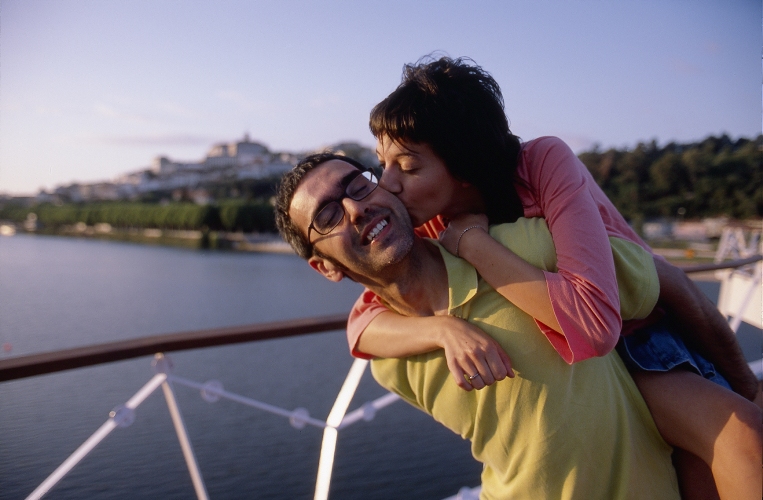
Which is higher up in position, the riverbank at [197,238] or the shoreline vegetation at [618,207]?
the shoreline vegetation at [618,207]

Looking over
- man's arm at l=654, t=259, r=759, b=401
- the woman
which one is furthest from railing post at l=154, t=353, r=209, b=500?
man's arm at l=654, t=259, r=759, b=401

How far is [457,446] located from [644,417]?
224cm

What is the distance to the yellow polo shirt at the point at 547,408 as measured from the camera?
43.9 inches

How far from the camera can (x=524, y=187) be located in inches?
50.2

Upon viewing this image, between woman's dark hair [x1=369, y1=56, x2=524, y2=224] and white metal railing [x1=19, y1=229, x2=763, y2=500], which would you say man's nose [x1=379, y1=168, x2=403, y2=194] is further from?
white metal railing [x1=19, y1=229, x2=763, y2=500]

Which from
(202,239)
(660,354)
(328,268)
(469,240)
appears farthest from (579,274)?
(202,239)

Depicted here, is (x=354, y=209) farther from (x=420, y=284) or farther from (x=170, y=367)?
(x=170, y=367)

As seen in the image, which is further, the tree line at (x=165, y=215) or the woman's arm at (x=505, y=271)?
the tree line at (x=165, y=215)

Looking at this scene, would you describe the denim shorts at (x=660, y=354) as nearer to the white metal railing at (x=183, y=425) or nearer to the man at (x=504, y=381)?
the man at (x=504, y=381)

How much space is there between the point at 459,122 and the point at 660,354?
2.17 ft

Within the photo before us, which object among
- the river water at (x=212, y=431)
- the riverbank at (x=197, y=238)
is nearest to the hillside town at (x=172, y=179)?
the riverbank at (x=197, y=238)

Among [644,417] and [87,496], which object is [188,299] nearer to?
[87,496]

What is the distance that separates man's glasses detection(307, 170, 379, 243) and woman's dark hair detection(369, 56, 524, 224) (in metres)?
0.11

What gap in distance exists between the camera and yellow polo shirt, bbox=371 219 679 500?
1115 millimetres
